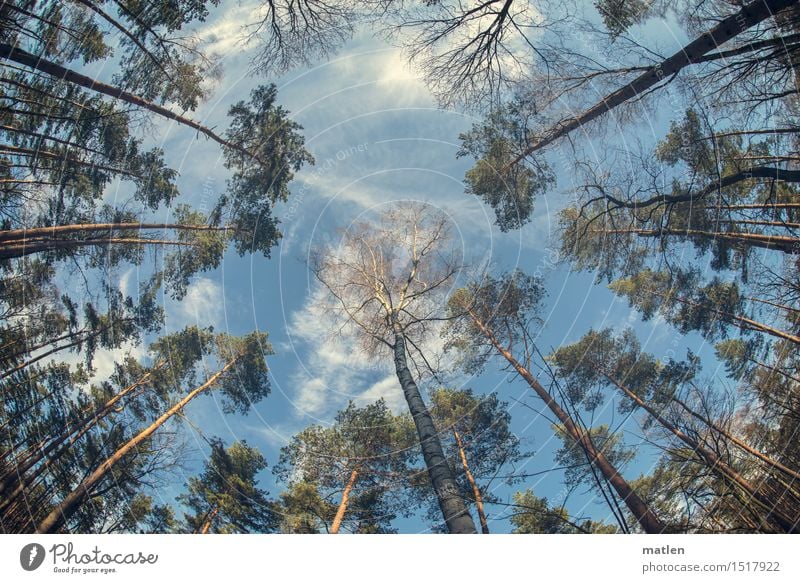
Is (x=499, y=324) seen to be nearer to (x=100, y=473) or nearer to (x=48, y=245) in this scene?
(x=100, y=473)

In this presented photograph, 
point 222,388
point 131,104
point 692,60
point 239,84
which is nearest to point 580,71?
point 692,60

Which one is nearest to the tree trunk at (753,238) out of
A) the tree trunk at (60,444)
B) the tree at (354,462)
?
the tree at (354,462)

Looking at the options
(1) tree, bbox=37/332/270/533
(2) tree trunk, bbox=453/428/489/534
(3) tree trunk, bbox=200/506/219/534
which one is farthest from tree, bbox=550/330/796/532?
(3) tree trunk, bbox=200/506/219/534

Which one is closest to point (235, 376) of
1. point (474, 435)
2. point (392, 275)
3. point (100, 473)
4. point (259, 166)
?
point (100, 473)

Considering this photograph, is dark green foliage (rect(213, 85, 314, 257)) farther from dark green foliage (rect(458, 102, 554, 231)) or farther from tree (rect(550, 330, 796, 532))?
tree (rect(550, 330, 796, 532))

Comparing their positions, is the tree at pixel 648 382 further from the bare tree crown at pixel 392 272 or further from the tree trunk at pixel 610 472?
the bare tree crown at pixel 392 272

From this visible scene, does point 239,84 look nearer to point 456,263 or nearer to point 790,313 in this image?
point 456,263
